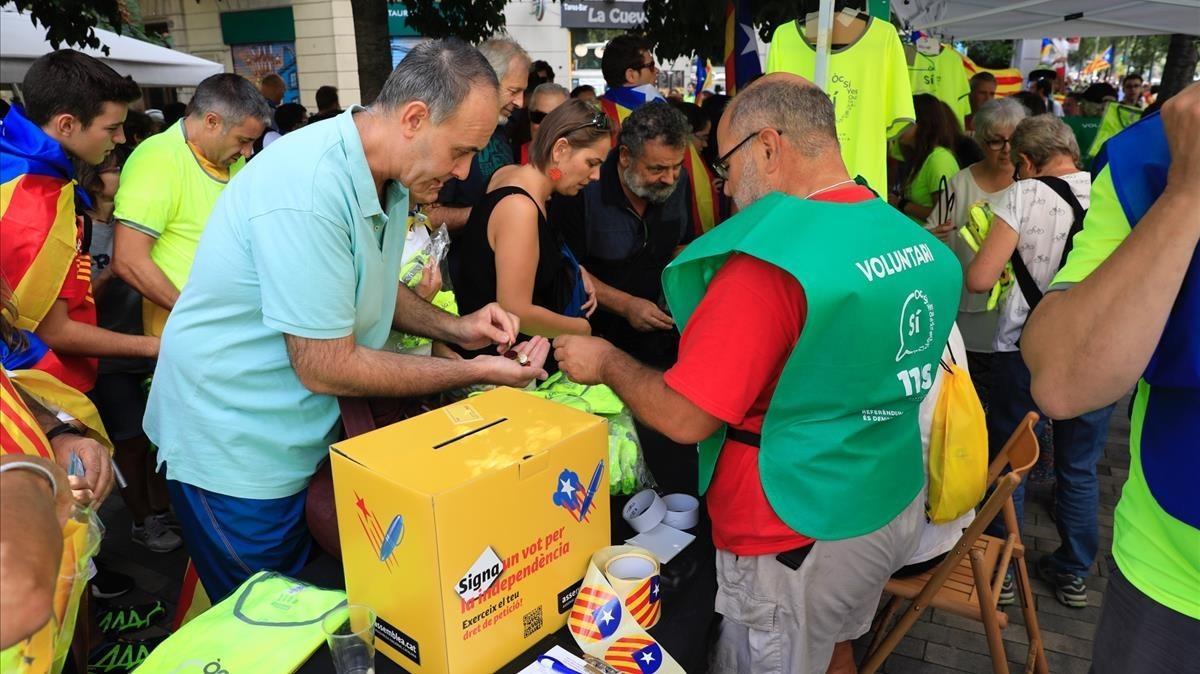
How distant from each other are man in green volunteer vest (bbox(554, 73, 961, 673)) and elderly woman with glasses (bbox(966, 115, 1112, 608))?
65.3 inches

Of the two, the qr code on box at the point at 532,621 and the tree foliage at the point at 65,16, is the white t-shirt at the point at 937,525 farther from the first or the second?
the tree foliage at the point at 65,16

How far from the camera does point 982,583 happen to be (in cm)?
222

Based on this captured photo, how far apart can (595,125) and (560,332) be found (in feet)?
2.50

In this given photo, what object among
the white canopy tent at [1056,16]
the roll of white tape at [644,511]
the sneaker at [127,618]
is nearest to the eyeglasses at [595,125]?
the roll of white tape at [644,511]

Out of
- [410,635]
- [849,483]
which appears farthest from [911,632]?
[410,635]

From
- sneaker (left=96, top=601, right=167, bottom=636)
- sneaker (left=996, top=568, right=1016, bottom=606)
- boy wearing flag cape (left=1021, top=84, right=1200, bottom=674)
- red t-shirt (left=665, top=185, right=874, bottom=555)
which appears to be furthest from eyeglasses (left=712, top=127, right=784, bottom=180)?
sneaker (left=96, top=601, right=167, bottom=636)

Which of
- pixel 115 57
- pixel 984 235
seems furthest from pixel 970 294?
pixel 115 57

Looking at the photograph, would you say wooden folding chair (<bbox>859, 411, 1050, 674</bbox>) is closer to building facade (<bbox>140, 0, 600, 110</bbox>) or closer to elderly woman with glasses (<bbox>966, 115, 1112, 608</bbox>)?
elderly woman with glasses (<bbox>966, 115, 1112, 608</bbox>)

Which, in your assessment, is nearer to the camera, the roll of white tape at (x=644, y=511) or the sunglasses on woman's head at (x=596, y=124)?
the roll of white tape at (x=644, y=511)

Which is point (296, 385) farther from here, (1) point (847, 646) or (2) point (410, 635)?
(1) point (847, 646)

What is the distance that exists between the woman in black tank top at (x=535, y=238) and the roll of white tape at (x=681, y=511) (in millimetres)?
854

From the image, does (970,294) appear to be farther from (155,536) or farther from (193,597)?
(155,536)

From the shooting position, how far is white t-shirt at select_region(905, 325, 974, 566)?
2.08 meters

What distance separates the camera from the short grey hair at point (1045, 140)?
317cm
